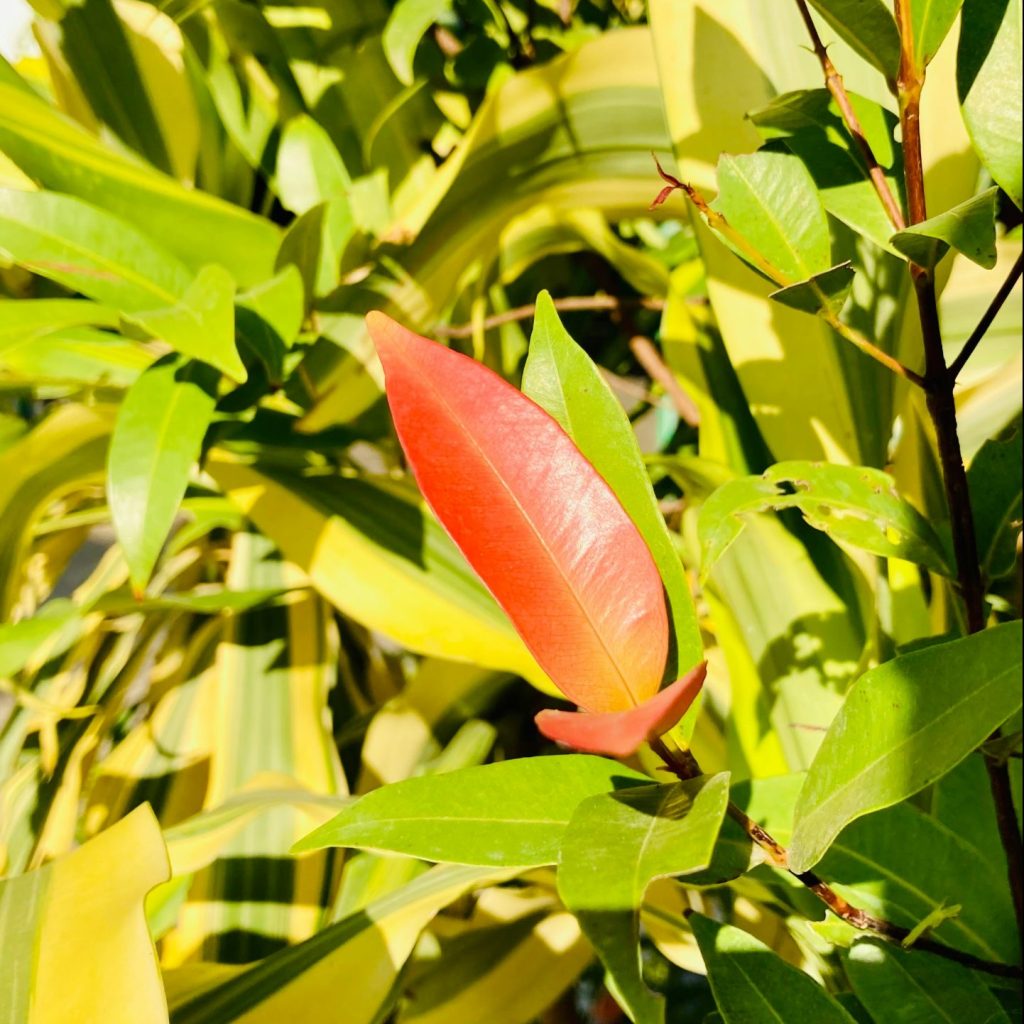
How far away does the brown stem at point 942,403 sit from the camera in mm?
228

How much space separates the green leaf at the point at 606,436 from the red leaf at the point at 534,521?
0.02 metres

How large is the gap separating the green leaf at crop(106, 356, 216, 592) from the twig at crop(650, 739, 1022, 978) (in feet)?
0.74

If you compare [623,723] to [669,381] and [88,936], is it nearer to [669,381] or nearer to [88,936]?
[88,936]

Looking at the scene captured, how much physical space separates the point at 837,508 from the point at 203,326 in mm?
241

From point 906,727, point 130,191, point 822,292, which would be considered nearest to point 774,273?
point 822,292

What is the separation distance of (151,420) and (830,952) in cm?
32

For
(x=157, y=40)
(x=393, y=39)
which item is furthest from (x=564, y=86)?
(x=157, y=40)

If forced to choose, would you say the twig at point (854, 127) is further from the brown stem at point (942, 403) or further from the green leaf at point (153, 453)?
the green leaf at point (153, 453)

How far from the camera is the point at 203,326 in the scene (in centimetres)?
38

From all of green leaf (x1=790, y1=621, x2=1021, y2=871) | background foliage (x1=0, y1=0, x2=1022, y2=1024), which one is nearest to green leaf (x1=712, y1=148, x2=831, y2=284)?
background foliage (x1=0, y1=0, x2=1022, y2=1024)

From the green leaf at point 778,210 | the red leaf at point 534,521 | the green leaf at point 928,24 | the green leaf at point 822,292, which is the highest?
the green leaf at point 928,24

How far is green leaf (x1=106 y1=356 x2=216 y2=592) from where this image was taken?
37 centimetres

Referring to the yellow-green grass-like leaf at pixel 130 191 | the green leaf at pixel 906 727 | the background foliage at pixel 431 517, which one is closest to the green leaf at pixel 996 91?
the background foliage at pixel 431 517

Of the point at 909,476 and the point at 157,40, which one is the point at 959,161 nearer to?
the point at 909,476
